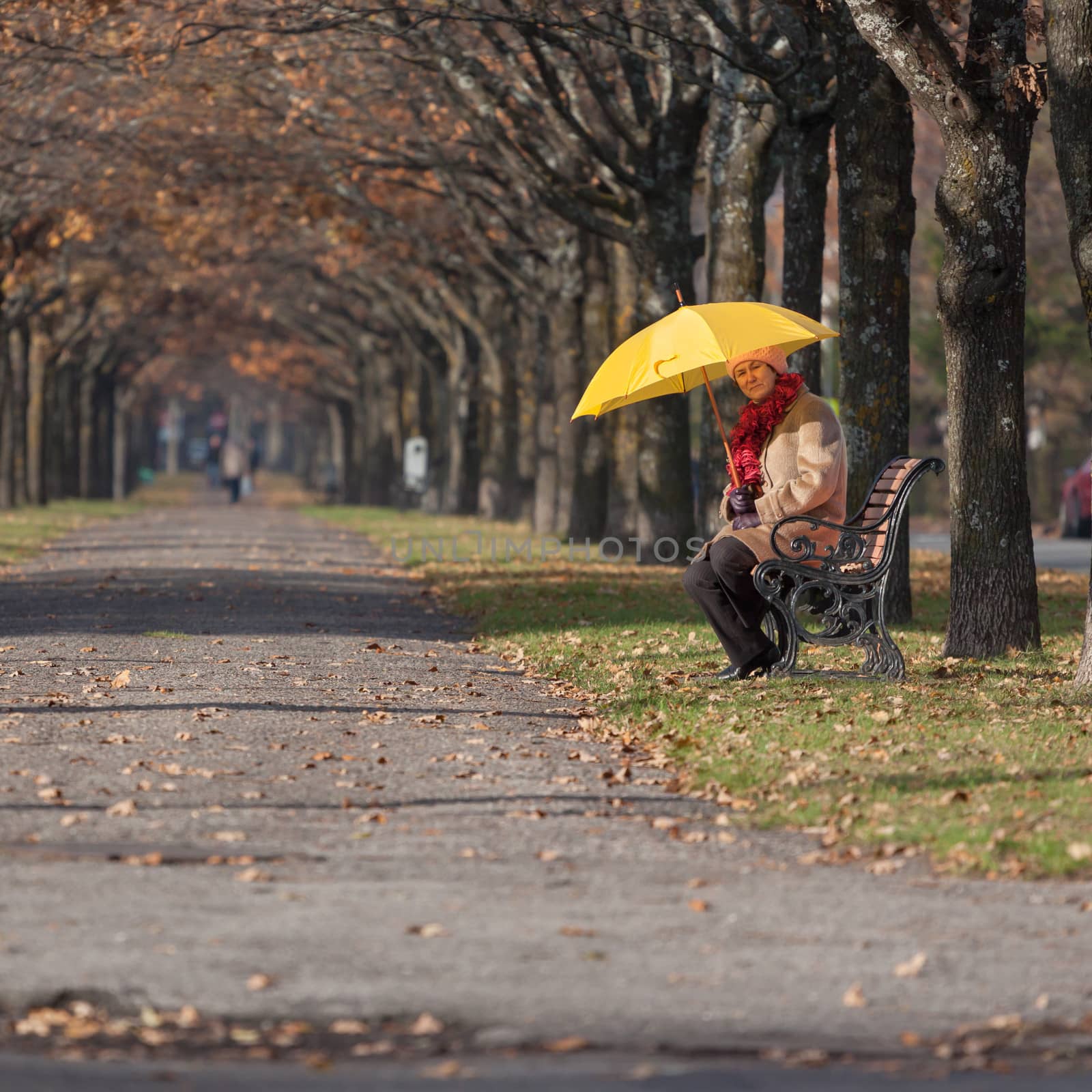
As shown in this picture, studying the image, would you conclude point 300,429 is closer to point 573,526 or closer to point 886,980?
point 573,526

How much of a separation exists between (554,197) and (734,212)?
4480 mm

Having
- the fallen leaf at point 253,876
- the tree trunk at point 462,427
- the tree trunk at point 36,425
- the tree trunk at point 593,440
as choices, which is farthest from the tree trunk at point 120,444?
the fallen leaf at point 253,876

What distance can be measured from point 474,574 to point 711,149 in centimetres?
537

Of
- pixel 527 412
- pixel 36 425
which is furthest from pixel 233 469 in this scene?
pixel 527 412

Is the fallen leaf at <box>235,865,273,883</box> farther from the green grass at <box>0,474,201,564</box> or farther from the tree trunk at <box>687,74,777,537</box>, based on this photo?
the green grass at <box>0,474,201,564</box>

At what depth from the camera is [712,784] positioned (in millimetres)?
8391

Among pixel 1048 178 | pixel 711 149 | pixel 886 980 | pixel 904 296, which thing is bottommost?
pixel 886 980

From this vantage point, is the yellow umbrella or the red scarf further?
the red scarf

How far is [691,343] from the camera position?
11492 mm

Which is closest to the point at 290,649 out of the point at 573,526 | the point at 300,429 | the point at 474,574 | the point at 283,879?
the point at 283,879

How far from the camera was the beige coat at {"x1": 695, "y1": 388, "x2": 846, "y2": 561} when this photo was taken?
1144cm

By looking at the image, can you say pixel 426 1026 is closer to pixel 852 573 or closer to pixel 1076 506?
pixel 852 573

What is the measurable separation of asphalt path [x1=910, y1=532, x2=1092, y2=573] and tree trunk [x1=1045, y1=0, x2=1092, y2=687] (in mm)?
12769

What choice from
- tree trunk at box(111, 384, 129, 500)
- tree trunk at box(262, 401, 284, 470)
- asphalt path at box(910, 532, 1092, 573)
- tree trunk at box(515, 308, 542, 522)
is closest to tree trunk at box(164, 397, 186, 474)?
tree trunk at box(262, 401, 284, 470)
